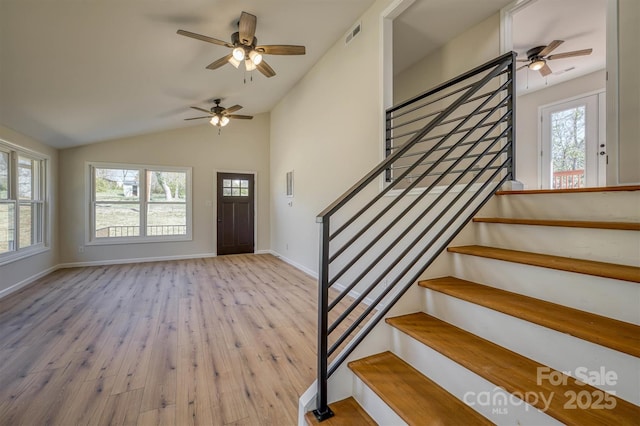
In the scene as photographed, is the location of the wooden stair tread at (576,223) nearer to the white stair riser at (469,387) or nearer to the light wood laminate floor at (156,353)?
the white stair riser at (469,387)

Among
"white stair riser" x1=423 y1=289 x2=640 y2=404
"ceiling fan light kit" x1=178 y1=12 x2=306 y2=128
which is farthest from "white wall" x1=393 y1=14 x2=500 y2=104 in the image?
"white stair riser" x1=423 y1=289 x2=640 y2=404

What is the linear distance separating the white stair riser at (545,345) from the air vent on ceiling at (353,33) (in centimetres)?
348

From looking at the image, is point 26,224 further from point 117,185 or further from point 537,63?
point 537,63

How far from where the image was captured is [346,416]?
1.26 m

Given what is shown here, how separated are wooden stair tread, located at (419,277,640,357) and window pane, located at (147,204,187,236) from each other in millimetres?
6249

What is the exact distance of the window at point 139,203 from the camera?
580 centimetres

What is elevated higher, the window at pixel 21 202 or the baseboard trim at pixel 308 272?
the window at pixel 21 202

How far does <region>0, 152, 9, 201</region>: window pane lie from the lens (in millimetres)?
3783

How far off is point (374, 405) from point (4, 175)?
18.2ft

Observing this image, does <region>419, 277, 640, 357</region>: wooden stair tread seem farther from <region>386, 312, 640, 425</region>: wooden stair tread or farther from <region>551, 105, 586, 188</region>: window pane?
<region>551, 105, 586, 188</region>: window pane

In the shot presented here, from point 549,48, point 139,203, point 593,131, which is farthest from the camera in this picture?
point 139,203

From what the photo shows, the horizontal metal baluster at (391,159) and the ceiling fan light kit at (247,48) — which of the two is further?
the ceiling fan light kit at (247,48)

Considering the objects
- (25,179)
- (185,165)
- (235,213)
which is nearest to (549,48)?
(235,213)

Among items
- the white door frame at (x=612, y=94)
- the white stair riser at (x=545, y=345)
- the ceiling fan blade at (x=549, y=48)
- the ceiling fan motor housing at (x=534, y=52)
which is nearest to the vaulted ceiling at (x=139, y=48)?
the ceiling fan blade at (x=549, y=48)
